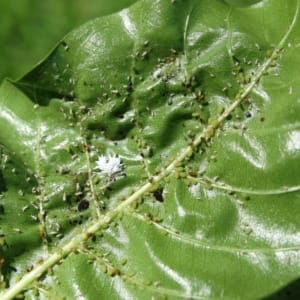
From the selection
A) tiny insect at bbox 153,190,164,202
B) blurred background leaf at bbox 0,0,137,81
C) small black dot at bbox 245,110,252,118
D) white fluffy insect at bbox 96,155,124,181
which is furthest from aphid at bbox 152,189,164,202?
blurred background leaf at bbox 0,0,137,81

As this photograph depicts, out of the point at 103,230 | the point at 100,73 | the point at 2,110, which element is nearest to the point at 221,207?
the point at 103,230

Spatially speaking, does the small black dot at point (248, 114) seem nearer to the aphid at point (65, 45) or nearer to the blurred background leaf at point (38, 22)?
the aphid at point (65, 45)

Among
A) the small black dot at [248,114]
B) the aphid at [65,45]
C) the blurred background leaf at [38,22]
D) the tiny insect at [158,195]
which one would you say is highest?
the aphid at [65,45]

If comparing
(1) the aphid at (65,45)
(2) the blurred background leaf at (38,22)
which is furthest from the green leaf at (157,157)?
(2) the blurred background leaf at (38,22)

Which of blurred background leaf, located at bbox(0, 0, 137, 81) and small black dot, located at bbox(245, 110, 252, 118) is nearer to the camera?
small black dot, located at bbox(245, 110, 252, 118)

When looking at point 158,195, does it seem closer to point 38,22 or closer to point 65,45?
point 65,45

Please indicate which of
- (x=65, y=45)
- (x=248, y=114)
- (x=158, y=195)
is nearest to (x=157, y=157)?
(x=158, y=195)

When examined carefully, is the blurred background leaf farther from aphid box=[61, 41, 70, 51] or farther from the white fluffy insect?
the white fluffy insect

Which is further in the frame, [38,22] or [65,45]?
[38,22]
